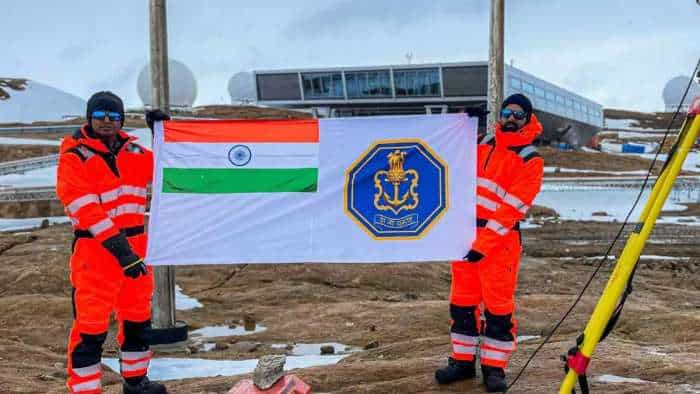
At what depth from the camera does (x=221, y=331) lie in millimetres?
9367

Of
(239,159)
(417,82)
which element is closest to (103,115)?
(239,159)

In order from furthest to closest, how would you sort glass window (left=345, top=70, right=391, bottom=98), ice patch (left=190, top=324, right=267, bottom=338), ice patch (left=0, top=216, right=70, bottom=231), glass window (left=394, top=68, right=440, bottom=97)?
glass window (left=345, top=70, right=391, bottom=98), glass window (left=394, top=68, right=440, bottom=97), ice patch (left=0, top=216, right=70, bottom=231), ice patch (left=190, top=324, right=267, bottom=338)

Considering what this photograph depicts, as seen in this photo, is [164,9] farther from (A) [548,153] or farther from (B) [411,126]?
(A) [548,153]

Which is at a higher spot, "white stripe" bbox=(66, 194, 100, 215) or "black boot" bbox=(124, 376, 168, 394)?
"white stripe" bbox=(66, 194, 100, 215)

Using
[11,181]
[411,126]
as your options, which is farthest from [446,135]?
[11,181]

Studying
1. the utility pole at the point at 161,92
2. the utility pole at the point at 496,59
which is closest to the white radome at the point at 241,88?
the utility pole at the point at 161,92

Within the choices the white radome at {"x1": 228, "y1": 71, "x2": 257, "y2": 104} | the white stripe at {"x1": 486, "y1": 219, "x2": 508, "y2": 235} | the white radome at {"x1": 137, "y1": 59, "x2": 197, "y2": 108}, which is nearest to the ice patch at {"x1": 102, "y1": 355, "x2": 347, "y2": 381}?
the white stripe at {"x1": 486, "y1": 219, "x2": 508, "y2": 235}

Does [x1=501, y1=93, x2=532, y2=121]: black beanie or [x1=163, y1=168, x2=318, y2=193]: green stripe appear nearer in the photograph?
[x1=501, y1=93, x2=532, y2=121]: black beanie

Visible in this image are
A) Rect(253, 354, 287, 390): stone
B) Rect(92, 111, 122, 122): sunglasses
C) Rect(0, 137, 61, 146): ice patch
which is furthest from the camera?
Rect(0, 137, 61, 146): ice patch

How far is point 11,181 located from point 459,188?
30793mm

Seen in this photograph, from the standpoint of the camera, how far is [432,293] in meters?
12.5

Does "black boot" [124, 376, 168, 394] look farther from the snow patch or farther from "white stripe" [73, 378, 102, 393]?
the snow patch

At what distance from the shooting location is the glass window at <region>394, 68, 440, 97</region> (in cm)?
6219

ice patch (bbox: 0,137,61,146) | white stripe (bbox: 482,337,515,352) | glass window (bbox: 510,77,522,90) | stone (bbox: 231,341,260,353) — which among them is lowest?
stone (bbox: 231,341,260,353)
